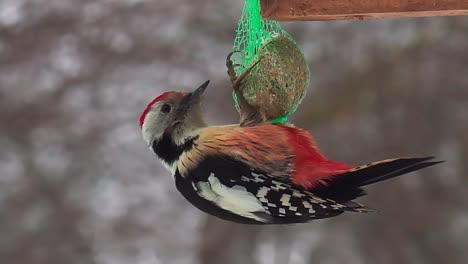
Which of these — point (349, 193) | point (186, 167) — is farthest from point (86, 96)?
point (349, 193)

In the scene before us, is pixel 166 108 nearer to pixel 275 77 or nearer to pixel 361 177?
pixel 275 77

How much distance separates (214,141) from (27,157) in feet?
7.77

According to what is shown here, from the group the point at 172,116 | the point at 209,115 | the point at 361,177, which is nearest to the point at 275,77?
the point at 172,116

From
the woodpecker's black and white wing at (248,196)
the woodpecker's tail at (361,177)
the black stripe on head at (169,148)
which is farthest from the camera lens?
the black stripe on head at (169,148)

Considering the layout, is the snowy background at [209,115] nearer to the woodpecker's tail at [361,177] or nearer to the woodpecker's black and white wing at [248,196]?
the woodpecker's black and white wing at [248,196]

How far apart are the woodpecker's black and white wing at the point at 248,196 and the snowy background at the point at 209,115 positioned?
176cm

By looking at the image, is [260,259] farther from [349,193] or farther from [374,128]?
[349,193]

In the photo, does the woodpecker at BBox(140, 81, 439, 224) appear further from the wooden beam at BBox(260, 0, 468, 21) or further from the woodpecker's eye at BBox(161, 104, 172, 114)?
the wooden beam at BBox(260, 0, 468, 21)

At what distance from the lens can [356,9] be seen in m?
1.84

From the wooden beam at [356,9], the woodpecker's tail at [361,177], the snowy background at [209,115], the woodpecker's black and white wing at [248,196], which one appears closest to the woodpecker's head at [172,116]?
the woodpecker's black and white wing at [248,196]

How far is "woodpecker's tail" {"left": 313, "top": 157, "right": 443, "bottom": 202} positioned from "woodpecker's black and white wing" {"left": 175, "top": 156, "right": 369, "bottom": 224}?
3cm

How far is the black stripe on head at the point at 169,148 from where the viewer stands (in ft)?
6.66

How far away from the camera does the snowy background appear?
12.8 ft

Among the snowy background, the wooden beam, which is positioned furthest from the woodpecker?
the snowy background
